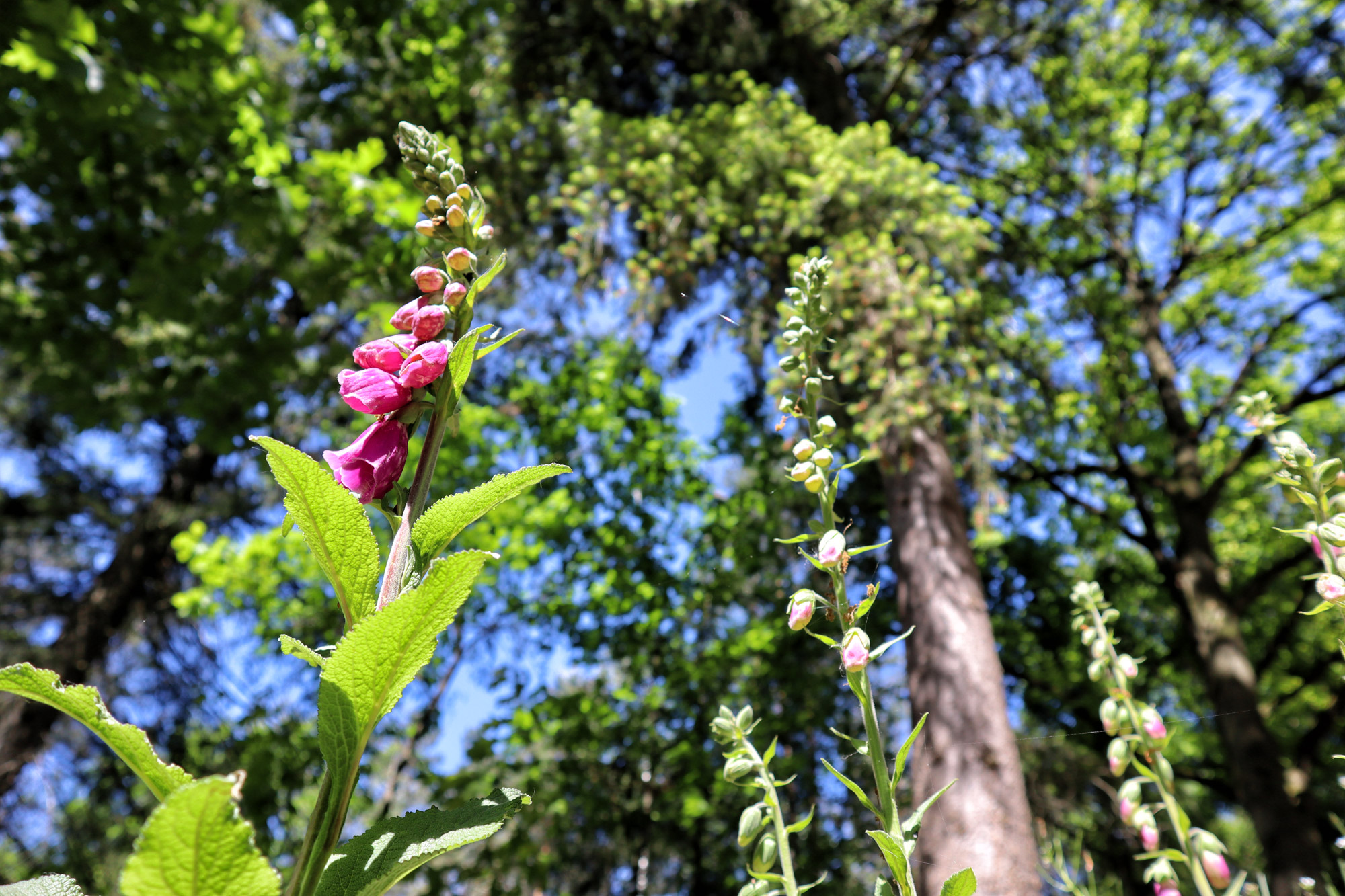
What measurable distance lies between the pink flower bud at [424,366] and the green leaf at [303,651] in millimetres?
228

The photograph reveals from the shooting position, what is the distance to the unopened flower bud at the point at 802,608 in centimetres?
71

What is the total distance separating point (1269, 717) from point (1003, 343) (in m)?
7.03

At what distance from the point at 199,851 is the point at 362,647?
0.43 feet

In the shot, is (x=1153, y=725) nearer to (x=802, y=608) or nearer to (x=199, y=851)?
(x=802, y=608)

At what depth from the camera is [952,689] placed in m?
3.11

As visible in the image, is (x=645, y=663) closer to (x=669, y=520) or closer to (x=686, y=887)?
(x=669, y=520)

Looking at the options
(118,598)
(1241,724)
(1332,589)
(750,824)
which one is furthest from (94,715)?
(118,598)

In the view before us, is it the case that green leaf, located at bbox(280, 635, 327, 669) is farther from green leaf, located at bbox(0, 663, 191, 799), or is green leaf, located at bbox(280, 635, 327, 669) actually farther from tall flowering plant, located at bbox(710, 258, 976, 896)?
tall flowering plant, located at bbox(710, 258, 976, 896)

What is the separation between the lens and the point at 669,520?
498 cm

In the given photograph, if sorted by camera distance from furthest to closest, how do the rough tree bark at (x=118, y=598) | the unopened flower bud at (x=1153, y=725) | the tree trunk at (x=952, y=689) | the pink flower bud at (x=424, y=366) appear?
1. the rough tree bark at (x=118, y=598)
2. the tree trunk at (x=952, y=689)
3. the unopened flower bud at (x=1153, y=725)
4. the pink flower bud at (x=424, y=366)

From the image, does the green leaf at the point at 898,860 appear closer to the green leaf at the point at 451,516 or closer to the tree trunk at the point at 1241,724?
the green leaf at the point at 451,516

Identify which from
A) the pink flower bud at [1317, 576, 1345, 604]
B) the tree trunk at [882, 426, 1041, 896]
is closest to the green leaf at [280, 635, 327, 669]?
the pink flower bud at [1317, 576, 1345, 604]

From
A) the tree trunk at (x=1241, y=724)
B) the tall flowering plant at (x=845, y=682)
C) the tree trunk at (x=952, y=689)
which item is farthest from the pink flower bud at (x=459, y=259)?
the tree trunk at (x=1241, y=724)

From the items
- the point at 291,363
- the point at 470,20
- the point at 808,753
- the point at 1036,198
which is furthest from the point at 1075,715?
the point at 470,20
